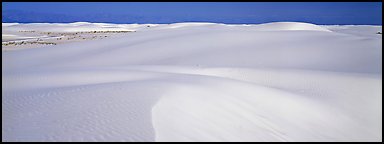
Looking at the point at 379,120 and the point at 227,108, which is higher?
the point at 227,108

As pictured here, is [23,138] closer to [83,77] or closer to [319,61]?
[83,77]

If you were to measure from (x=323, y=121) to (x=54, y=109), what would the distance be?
4.89m

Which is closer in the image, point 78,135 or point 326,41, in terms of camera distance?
point 78,135

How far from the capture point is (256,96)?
713cm

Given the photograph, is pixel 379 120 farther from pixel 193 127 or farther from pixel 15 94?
pixel 15 94

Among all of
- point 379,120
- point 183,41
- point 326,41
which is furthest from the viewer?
point 183,41

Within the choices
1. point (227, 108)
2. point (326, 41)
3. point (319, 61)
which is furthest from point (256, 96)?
point (326, 41)

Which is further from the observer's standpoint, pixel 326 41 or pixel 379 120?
pixel 326 41

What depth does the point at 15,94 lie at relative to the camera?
265 inches

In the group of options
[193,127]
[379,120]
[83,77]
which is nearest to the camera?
[193,127]

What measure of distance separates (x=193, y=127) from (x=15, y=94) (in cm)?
394

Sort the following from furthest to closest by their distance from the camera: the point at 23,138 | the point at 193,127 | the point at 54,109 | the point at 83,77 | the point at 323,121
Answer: the point at 83,77, the point at 323,121, the point at 54,109, the point at 193,127, the point at 23,138

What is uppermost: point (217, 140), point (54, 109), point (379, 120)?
point (54, 109)

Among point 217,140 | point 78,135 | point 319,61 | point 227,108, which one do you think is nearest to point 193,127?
point 217,140
